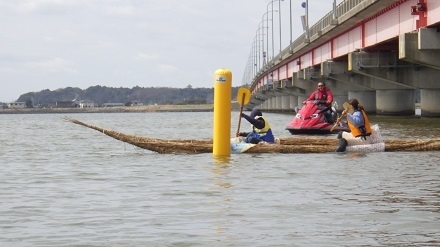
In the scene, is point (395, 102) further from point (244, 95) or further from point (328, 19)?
point (244, 95)

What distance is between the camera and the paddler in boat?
78.8 ft

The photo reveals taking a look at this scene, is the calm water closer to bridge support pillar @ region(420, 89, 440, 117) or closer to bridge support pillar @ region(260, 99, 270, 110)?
bridge support pillar @ region(420, 89, 440, 117)

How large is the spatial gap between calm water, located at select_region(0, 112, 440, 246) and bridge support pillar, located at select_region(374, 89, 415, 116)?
133ft

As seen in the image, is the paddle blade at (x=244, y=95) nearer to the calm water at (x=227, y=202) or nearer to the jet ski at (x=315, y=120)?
the calm water at (x=227, y=202)

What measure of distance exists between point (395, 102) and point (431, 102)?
886 centimetres

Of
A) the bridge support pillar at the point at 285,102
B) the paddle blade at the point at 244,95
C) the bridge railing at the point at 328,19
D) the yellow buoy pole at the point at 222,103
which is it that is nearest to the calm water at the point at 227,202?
the yellow buoy pole at the point at 222,103

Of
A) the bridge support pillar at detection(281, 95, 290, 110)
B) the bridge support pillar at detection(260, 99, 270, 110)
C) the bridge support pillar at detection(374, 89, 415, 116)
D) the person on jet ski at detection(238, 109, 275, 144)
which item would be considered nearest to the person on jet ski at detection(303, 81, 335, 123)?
the person on jet ski at detection(238, 109, 275, 144)

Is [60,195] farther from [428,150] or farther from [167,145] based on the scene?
[428,150]

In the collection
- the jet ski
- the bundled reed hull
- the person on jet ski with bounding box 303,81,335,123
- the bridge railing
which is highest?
the bridge railing

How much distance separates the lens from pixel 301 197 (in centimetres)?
1481

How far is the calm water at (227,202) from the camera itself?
36.8 ft

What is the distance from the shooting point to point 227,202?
46.9 ft

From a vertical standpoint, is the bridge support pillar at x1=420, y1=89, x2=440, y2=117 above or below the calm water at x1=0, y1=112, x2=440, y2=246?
above

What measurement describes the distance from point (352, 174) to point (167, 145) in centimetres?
726
